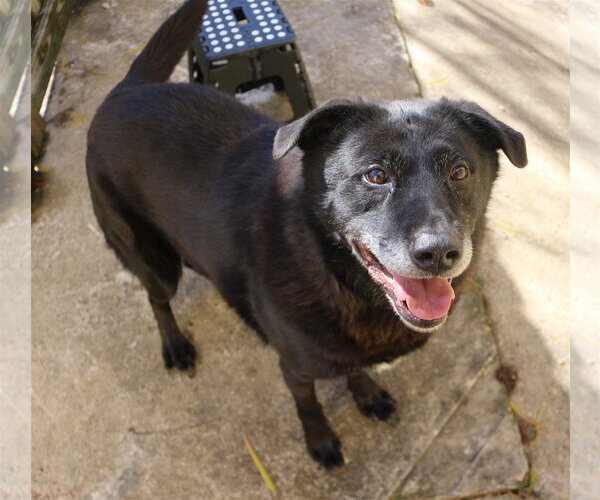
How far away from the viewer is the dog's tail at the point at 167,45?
8.80 feet

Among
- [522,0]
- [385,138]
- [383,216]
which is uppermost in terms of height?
[385,138]

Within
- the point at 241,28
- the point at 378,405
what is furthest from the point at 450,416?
the point at 241,28

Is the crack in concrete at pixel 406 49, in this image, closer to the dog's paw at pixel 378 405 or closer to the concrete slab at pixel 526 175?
the concrete slab at pixel 526 175

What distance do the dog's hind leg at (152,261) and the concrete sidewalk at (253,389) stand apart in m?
0.11

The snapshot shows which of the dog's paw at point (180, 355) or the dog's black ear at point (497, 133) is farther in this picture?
the dog's paw at point (180, 355)

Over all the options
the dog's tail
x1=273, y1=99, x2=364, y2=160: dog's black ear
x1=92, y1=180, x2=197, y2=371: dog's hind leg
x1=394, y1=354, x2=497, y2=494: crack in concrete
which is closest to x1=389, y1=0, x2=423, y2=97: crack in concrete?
the dog's tail

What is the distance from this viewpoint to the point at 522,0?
4.44 metres

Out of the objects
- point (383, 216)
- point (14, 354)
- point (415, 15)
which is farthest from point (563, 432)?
point (415, 15)

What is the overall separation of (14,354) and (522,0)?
386cm

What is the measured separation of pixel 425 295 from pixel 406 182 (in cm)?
36

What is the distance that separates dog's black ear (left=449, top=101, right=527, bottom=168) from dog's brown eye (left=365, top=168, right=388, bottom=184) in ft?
1.09

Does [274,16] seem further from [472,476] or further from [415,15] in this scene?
[472,476]

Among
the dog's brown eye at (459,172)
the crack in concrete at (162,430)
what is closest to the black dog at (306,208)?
the dog's brown eye at (459,172)

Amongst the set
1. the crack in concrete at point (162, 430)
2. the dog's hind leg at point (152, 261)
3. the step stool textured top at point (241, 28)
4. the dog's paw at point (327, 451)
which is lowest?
the crack in concrete at point (162, 430)
